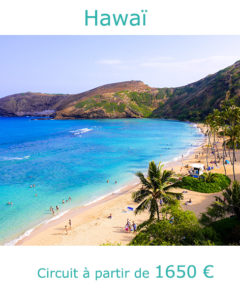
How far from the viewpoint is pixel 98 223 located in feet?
76.6

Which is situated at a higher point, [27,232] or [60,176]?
[60,176]

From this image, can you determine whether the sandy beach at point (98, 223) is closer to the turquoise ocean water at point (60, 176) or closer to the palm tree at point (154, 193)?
the turquoise ocean water at point (60, 176)

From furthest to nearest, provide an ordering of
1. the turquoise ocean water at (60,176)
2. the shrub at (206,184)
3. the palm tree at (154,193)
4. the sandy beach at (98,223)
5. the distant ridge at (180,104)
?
1. the distant ridge at (180,104)
2. the shrub at (206,184)
3. the turquoise ocean water at (60,176)
4. the sandy beach at (98,223)
5. the palm tree at (154,193)

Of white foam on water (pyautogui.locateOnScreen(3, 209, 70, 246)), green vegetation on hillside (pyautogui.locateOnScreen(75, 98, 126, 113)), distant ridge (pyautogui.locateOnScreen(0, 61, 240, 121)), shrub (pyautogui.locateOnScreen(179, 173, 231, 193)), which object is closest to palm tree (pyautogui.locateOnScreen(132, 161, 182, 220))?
white foam on water (pyautogui.locateOnScreen(3, 209, 70, 246))

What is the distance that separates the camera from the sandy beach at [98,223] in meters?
20.3

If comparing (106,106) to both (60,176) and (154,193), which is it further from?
(154,193)

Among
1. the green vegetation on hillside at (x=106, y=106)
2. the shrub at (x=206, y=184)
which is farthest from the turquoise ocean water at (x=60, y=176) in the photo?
the green vegetation on hillside at (x=106, y=106)

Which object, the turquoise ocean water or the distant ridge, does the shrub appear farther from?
the distant ridge

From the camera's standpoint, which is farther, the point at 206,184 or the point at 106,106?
the point at 106,106

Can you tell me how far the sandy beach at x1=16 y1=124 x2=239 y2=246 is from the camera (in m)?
20.3

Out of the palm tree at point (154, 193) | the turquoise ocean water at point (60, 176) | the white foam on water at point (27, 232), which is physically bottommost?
the white foam on water at point (27, 232)

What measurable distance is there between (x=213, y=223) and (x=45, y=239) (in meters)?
16.2

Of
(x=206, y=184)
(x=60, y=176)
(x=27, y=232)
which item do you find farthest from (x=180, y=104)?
(x=27, y=232)

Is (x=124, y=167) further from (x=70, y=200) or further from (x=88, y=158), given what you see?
(x=70, y=200)
